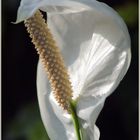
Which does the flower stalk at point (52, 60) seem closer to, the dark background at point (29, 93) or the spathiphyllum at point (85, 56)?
the spathiphyllum at point (85, 56)

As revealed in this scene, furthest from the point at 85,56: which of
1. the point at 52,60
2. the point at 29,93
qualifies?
the point at 29,93

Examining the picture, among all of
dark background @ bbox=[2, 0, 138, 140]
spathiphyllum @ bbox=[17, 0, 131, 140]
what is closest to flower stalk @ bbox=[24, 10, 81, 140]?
spathiphyllum @ bbox=[17, 0, 131, 140]

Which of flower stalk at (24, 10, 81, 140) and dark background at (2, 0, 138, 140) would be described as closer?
flower stalk at (24, 10, 81, 140)

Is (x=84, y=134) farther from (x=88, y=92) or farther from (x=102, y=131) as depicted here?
(x=102, y=131)

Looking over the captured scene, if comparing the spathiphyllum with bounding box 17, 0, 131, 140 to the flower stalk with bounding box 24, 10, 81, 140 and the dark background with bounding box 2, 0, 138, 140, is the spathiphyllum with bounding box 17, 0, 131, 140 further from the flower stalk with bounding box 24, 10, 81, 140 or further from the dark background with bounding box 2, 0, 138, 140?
the dark background with bounding box 2, 0, 138, 140

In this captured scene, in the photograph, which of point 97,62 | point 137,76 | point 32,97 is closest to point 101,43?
point 97,62

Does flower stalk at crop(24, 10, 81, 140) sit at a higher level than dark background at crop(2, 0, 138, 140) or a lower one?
higher

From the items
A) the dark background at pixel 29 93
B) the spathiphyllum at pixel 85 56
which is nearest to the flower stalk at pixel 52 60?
the spathiphyllum at pixel 85 56
